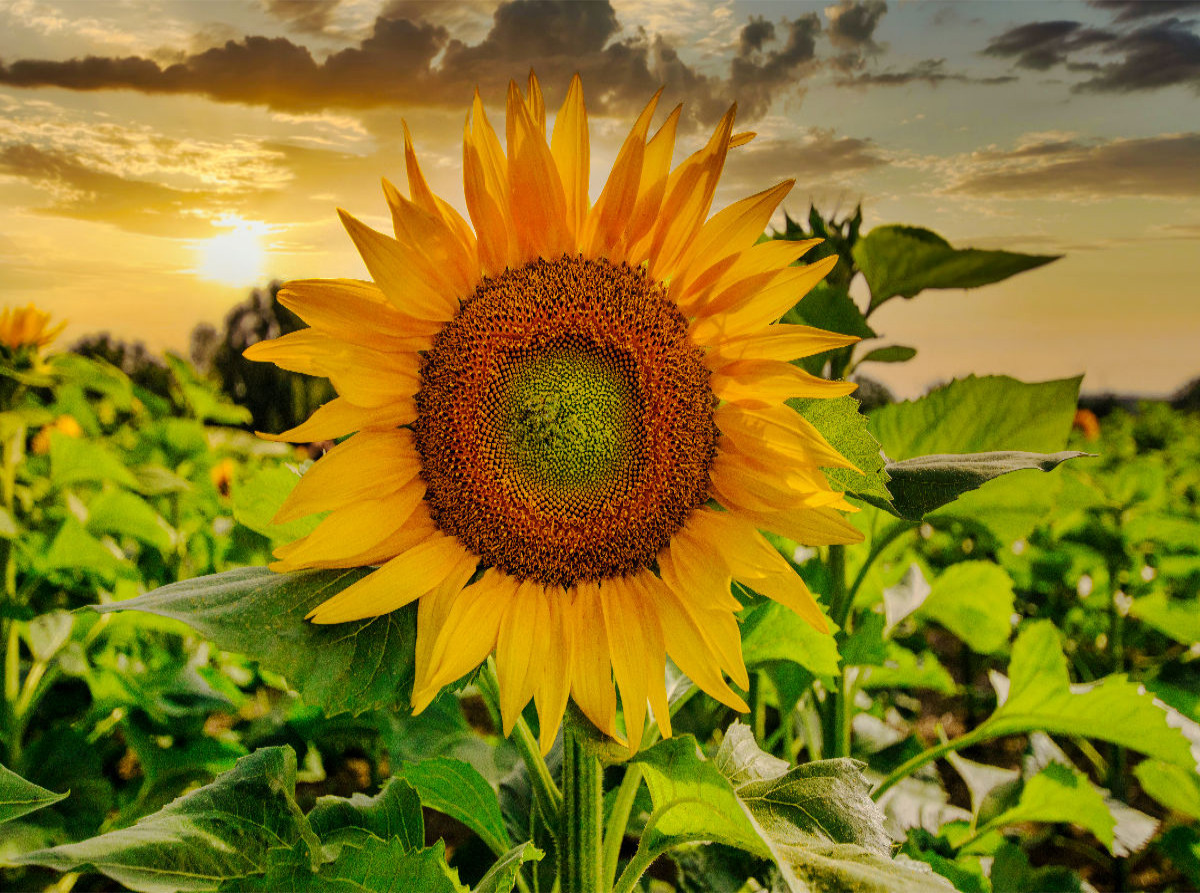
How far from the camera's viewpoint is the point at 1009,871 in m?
1.37

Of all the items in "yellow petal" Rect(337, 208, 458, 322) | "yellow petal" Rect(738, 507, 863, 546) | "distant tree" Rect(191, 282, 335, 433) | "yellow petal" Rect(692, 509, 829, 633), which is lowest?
"distant tree" Rect(191, 282, 335, 433)

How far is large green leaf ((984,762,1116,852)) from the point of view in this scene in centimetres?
143

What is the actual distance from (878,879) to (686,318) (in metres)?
0.51

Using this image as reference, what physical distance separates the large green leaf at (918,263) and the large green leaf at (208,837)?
3.04 ft

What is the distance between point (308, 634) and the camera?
83cm

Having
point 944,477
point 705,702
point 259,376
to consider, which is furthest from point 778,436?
point 259,376

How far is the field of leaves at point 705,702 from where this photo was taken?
0.81 metres

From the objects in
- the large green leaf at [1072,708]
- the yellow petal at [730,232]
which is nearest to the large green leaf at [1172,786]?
the large green leaf at [1072,708]

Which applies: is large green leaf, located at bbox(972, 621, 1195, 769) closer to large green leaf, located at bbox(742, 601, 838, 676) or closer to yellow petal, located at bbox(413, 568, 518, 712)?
large green leaf, located at bbox(742, 601, 838, 676)

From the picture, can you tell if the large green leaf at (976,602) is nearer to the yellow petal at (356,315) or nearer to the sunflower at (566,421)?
the sunflower at (566,421)

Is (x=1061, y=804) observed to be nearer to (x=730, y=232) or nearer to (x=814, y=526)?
(x=814, y=526)

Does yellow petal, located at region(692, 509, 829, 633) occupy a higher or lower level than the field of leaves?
higher

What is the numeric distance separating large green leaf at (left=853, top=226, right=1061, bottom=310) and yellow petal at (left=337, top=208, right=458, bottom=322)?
57cm

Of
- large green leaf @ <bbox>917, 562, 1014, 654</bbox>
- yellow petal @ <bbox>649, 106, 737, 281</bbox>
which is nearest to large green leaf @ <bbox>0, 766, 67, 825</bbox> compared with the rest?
yellow petal @ <bbox>649, 106, 737, 281</bbox>
